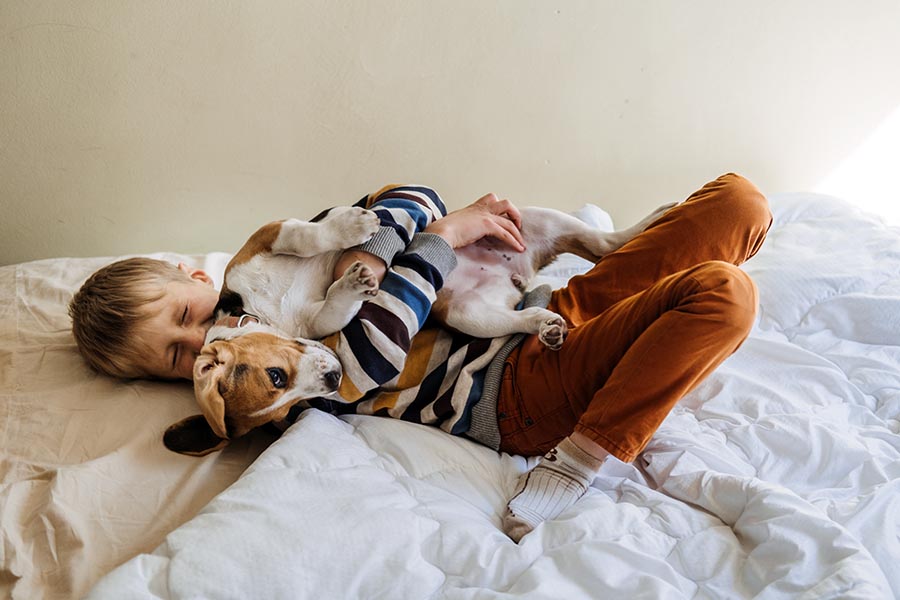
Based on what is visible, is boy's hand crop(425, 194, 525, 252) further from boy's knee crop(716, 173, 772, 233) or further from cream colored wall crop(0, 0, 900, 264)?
cream colored wall crop(0, 0, 900, 264)

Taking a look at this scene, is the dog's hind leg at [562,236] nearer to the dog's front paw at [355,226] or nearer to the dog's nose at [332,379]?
the dog's front paw at [355,226]

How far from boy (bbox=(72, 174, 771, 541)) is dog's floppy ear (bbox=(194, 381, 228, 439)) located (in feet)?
0.66

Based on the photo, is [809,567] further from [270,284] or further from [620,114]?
[620,114]

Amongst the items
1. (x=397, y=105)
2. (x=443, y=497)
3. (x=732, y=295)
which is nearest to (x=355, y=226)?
(x=443, y=497)

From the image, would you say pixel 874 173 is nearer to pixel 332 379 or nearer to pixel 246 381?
pixel 332 379

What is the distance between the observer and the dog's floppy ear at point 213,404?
97 centimetres

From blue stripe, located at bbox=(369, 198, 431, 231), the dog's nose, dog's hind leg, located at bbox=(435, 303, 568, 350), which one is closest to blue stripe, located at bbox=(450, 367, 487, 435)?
dog's hind leg, located at bbox=(435, 303, 568, 350)

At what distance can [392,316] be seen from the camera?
1.12 metres

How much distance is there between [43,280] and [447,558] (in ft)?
3.78

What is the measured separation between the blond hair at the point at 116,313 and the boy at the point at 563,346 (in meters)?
0.03

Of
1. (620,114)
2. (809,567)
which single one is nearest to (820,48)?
(620,114)

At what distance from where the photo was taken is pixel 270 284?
1182 millimetres

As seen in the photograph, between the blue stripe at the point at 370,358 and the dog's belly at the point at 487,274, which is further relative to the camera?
the dog's belly at the point at 487,274

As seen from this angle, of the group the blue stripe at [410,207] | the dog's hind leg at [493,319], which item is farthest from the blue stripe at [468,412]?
the blue stripe at [410,207]
